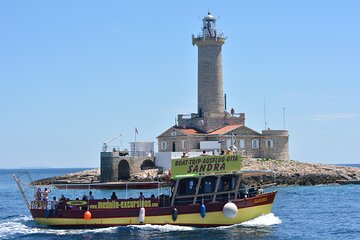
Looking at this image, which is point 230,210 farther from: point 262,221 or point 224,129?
point 224,129

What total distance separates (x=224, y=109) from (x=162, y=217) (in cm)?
3944

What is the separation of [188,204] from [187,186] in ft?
2.75

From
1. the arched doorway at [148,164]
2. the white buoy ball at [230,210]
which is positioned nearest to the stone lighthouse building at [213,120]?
the arched doorway at [148,164]

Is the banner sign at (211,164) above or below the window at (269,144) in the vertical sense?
below

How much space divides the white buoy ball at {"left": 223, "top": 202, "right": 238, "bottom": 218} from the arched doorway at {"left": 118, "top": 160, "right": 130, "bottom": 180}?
109ft

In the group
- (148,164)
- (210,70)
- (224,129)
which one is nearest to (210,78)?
(210,70)

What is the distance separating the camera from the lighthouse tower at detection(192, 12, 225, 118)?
65438 millimetres

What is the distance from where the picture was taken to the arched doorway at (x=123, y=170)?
201ft

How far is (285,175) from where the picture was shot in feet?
200

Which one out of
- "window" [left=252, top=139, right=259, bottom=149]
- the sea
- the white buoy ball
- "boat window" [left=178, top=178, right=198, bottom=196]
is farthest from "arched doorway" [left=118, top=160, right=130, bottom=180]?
the white buoy ball

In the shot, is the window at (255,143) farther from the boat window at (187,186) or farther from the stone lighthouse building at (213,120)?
the boat window at (187,186)

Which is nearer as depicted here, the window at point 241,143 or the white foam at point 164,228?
the white foam at point 164,228

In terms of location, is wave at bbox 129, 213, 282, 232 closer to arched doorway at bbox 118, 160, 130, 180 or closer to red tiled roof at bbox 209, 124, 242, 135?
arched doorway at bbox 118, 160, 130, 180

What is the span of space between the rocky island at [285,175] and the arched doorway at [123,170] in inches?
30.8
